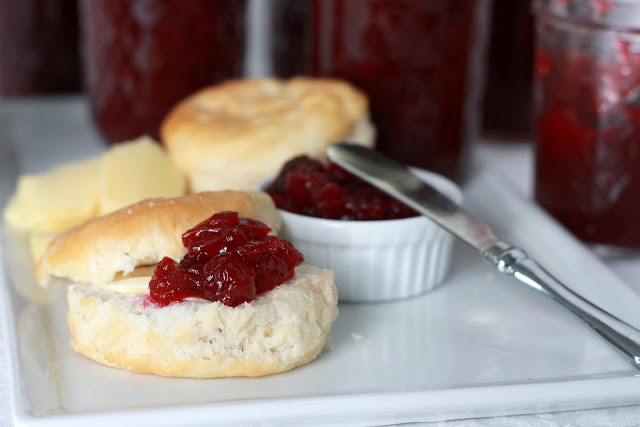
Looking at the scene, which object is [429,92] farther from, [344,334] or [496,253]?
[344,334]

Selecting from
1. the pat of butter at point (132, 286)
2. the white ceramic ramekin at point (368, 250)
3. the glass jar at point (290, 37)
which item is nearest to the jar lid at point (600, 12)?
the white ceramic ramekin at point (368, 250)

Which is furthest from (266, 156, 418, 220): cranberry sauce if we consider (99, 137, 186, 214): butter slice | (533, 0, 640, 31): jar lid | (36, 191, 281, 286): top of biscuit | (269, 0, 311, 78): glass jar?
(269, 0, 311, 78): glass jar

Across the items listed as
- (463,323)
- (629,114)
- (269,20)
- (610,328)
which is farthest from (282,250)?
(269,20)

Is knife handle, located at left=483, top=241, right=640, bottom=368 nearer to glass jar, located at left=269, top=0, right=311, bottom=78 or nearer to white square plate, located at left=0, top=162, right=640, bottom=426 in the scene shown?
white square plate, located at left=0, top=162, right=640, bottom=426

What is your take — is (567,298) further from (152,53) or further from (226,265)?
(152,53)

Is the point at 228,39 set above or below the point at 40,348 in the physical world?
above

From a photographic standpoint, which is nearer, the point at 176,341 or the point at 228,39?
the point at 176,341
